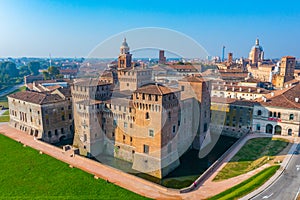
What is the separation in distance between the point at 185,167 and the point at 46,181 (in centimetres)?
2264

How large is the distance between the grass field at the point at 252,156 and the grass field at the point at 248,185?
2.79m

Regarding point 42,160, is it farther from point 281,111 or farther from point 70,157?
point 281,111

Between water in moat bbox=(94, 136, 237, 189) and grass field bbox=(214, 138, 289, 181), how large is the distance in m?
4.34

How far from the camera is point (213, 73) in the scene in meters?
95.4

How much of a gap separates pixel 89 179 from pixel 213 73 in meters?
71.1

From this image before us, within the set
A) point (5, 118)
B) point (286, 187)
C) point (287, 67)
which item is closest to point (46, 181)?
point (286, 187)

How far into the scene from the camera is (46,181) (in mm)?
36750

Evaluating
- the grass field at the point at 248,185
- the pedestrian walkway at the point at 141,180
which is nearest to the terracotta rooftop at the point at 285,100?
the pedestrian walkway at the point at 141,180

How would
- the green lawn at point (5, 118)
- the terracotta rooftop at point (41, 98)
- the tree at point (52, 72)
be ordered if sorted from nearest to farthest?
the terracotta rooftop at point (41, 98) < the green lawn at point (5, 118) < the tree at point (52, 72)

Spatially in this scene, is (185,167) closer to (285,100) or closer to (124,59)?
(285,100)

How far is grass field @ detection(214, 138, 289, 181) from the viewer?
39.2 meters

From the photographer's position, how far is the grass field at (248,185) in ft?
103

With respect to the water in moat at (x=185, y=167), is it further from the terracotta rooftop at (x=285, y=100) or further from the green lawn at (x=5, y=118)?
the green lawn at (x=5, y=118)

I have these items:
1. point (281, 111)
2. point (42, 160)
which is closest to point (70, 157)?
point (42, 160)
